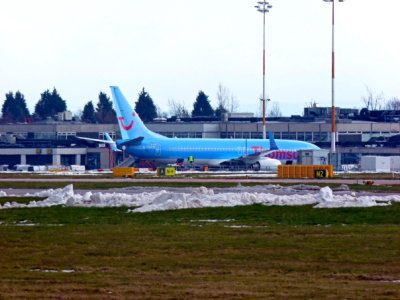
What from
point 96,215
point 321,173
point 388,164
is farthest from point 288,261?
point 388,164

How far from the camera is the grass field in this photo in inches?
695

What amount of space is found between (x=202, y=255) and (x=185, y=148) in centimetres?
8116

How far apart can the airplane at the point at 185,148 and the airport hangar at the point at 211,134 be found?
20.2 meters

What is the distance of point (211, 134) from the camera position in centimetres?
14475

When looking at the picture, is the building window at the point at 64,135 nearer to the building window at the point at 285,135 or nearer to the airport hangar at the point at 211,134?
the airport hangar at the point at 211,134

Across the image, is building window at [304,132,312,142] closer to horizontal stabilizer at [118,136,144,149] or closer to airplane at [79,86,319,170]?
airplane at [79,86,319,170]

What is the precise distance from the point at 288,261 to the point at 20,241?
27.5ft

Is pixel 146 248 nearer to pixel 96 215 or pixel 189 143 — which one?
pixel 96 215

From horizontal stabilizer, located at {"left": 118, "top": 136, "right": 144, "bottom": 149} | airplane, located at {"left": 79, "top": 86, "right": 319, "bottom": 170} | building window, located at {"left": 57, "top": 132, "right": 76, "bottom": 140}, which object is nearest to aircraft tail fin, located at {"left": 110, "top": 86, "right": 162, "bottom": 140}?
airplane, located at {"left": 79, "top": 86, "right": 319, "bottom": 170}

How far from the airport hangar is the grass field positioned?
297 feet

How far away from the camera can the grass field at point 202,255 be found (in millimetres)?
17641

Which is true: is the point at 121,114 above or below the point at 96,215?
above

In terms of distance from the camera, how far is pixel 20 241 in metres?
26.3

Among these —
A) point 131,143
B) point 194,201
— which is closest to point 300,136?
point 131,143
